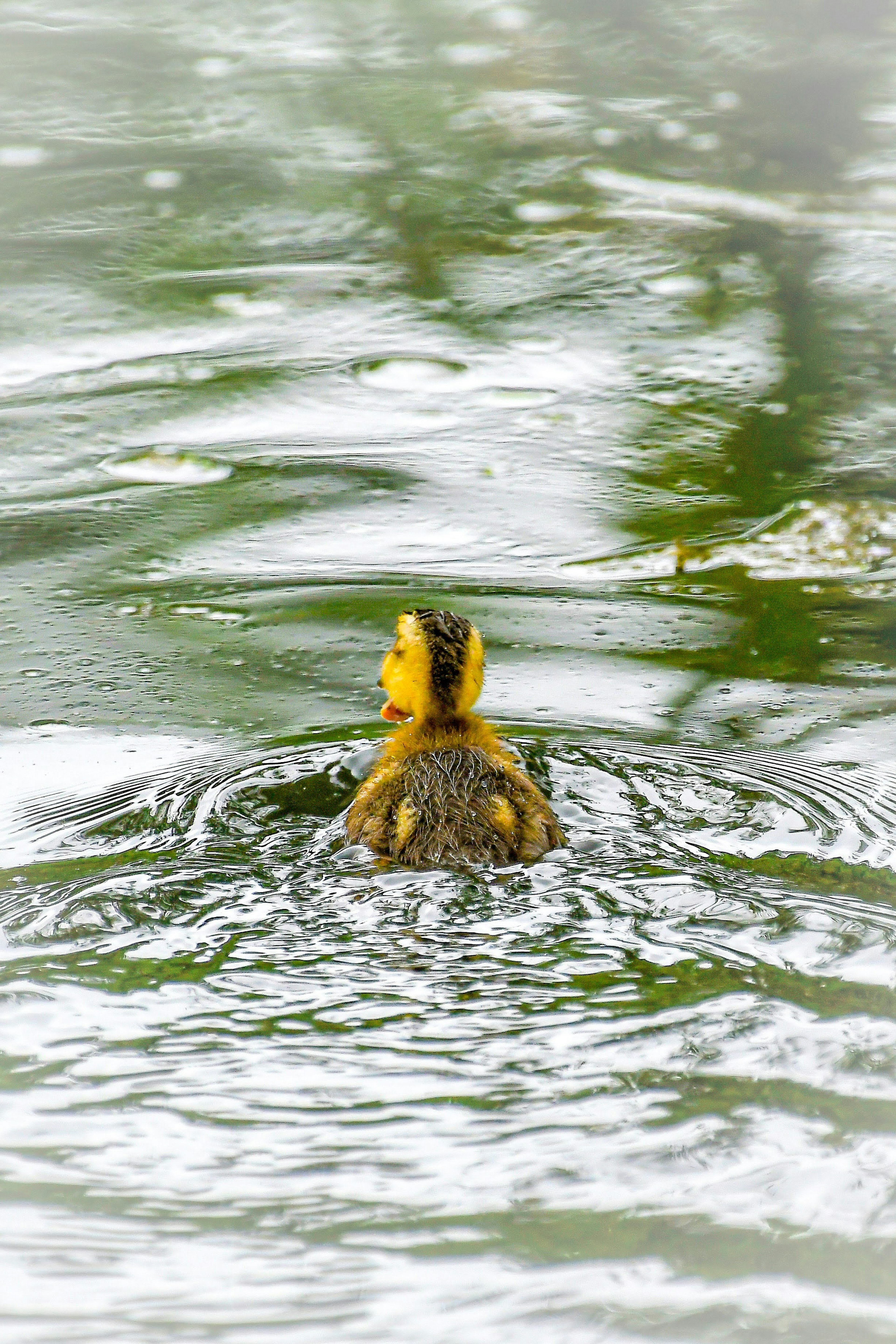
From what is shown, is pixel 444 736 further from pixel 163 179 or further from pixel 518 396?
pixel 163 179

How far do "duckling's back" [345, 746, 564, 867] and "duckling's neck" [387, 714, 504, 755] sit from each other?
13cm

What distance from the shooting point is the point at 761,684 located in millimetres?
5164

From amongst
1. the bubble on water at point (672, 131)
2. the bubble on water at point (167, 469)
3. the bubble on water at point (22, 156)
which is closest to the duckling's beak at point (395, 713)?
the bubble on water at point (167, 469)

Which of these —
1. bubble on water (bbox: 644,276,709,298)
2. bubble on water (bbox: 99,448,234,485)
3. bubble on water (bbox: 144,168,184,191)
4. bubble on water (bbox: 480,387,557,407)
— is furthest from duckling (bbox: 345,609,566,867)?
bubble on water (bbox: 144,168,184,191)

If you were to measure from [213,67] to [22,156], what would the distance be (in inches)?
55.8

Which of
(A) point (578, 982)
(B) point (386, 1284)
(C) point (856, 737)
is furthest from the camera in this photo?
(C) point (856, 737)

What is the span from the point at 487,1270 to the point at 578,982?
0.94m

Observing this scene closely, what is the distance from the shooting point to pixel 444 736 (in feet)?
15.9

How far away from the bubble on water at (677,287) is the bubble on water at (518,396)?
3.96 ft

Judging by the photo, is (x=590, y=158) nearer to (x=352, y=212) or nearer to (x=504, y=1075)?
(x=352, y=212)

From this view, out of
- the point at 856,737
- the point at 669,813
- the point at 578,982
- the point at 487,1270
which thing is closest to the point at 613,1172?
the point at 487,1270

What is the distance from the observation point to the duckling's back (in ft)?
13.9

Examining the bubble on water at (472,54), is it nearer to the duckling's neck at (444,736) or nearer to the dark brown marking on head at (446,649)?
the dark brown marking on head at (446,649)

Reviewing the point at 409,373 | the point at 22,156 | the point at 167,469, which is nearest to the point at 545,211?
the point at 409,373
